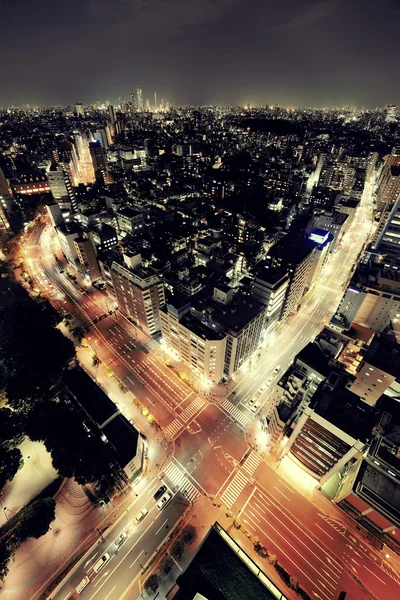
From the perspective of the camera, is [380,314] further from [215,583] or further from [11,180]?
[11,180]

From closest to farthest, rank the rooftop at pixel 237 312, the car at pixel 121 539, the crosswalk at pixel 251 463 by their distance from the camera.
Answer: the car at pixel 121 539 → the crosswalk at pixel 251 463 → the rooftop at pixel 237 312

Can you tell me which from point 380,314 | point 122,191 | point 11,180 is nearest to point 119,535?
point 380,314

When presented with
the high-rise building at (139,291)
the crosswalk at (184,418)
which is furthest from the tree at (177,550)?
the high-rise building at (139,291)

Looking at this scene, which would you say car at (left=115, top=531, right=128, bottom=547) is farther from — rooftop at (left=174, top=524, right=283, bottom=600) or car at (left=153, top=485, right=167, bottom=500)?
rooftop at (left=174, top=524, right=283, bottom=600)

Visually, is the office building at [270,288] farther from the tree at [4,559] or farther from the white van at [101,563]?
the tree at [4,559]

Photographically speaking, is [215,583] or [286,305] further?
[286,305]
